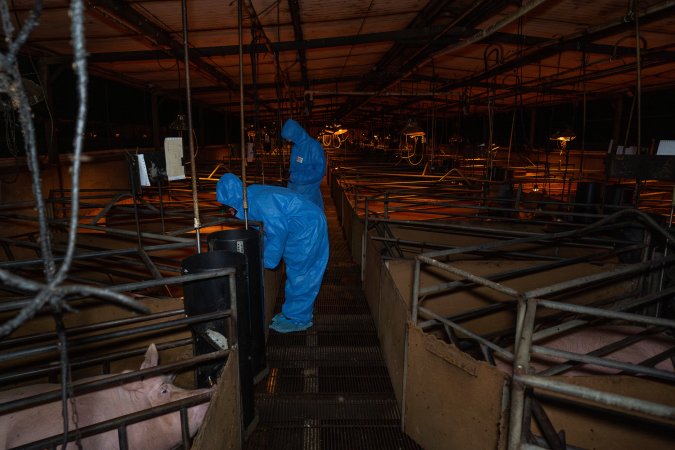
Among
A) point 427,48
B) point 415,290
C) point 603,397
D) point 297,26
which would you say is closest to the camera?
point 603,397

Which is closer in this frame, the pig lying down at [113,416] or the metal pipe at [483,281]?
the metal pipe at [483,281]

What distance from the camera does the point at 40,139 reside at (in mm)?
8281

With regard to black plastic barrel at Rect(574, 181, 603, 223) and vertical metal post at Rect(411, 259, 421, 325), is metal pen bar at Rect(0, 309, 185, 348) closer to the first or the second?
vertical metal post at Rect(411, 259, 421, 325)

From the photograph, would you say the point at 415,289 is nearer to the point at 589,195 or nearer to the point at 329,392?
the point at 329,392

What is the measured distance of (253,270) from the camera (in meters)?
3.35

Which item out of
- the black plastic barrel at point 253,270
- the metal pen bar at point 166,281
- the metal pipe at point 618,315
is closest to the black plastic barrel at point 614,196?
the metal pipe at point 618,315

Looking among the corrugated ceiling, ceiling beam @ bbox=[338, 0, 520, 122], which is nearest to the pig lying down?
the corrugated ceiling

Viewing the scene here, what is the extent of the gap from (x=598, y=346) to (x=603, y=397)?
8.29 ft

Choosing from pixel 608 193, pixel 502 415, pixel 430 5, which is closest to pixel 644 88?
pixel 608 193

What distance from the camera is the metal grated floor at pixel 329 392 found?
3105 mm

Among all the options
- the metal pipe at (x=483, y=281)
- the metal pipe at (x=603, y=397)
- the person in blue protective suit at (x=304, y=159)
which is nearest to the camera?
the metal pipe at (x=603, y=397)

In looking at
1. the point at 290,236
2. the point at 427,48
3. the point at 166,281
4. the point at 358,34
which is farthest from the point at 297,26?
the point at 166,281

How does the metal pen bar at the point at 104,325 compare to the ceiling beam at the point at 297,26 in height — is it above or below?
below

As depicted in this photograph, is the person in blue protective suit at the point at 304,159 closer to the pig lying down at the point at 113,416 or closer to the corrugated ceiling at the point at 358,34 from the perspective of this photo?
the corrugated ceiling at the point at 358,34
